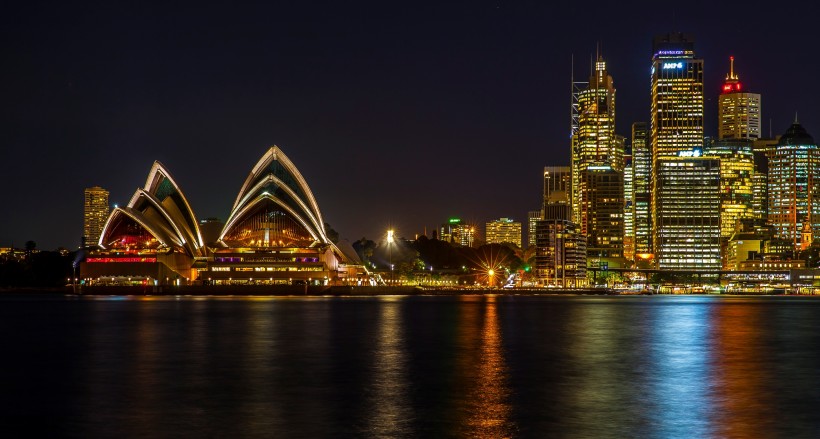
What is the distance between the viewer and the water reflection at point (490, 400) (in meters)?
22.0

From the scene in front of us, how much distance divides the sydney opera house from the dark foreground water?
6542 centimetres

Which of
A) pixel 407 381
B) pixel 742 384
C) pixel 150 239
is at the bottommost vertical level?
pixel 742 384

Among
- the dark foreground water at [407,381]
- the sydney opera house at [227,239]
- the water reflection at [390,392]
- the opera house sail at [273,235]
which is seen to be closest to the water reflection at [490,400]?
the dark foreground water at [407,381]

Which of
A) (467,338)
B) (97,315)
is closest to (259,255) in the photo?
(97,315)

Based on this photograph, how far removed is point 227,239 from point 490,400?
10485cm

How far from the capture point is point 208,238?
5354 inches

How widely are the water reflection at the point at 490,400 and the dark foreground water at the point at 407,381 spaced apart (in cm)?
7

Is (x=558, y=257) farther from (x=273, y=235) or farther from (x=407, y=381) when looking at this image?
(x=407, y=381)

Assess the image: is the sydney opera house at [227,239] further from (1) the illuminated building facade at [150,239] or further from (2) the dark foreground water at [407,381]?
(2) the dark foreground water at [407,381]

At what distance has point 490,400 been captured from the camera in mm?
26594

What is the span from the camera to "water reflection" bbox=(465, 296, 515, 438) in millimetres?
22047

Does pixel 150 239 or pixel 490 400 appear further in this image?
pixel 150 239

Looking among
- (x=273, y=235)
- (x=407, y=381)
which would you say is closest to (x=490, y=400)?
(x=407, y=381)

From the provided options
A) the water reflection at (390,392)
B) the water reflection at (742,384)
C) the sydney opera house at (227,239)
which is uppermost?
the sydney opera house at (227,239)
